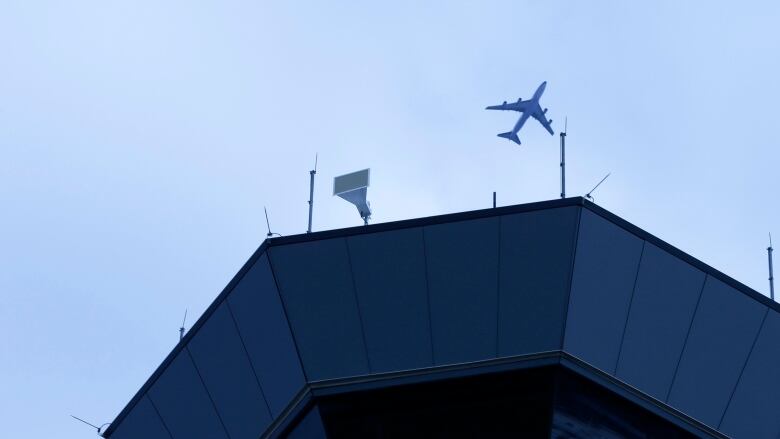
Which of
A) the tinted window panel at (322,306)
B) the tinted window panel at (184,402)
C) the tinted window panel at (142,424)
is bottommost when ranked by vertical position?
the tinted window panel at (142,424)

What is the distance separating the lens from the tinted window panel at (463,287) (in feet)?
99.1

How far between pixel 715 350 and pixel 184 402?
11408mm

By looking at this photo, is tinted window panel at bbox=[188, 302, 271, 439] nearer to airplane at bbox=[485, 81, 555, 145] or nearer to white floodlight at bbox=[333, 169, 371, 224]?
white floodlight at bbox=[333, 169, 371, 224]

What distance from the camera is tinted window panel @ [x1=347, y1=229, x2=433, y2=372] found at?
3042 cm

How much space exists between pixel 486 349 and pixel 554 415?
187 cm

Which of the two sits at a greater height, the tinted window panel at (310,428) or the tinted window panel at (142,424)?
the tinted window panel at (310,428)

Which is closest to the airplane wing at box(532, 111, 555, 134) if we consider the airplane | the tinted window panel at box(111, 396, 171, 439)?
the airplane

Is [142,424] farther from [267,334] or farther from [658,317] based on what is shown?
[658,317]

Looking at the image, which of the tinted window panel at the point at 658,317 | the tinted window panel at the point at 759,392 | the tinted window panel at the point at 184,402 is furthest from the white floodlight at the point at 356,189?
the tinted window panel at the point at 759,392

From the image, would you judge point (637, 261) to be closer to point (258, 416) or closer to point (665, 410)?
point (665, 410)

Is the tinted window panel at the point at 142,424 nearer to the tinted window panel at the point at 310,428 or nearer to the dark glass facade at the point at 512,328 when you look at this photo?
the tinted window panel at the point at 310,428

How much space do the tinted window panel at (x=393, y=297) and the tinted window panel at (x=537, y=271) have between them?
1621 millimetres

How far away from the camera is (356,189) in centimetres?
3294

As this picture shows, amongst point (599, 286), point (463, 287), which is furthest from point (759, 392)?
point (463, 287)
